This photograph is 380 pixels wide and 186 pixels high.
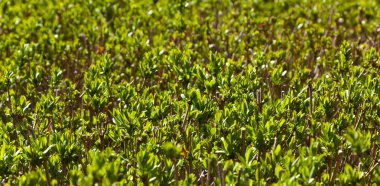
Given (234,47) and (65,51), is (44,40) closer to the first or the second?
(65,51)

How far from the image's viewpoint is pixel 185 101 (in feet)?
10.3

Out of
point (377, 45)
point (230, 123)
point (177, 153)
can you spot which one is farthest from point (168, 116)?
point (377, 45)

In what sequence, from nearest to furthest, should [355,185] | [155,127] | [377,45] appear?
[355,185]
[155,127]
[377,45]

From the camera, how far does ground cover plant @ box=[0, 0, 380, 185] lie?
2598 millimetres

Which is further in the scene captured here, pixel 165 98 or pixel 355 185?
pixel 165 98

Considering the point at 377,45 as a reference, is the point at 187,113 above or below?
above

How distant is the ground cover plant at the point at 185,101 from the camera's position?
260 centimetres

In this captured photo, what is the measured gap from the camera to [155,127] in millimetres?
3221

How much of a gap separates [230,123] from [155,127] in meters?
0.45

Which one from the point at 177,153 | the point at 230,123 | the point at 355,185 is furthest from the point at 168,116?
the point at 355,185

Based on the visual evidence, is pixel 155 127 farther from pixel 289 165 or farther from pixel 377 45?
pixel 377 45

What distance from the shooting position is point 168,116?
316 centimetres

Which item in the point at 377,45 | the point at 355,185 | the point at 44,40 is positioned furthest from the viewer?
the point at 377,45

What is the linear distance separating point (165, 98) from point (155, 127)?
0.68 feet
